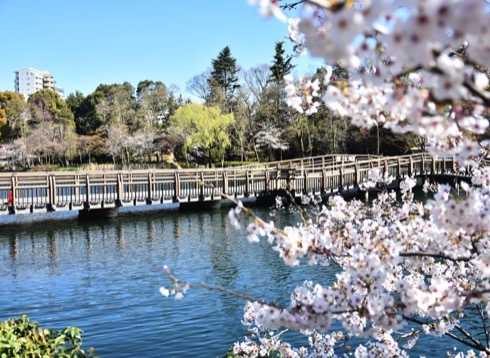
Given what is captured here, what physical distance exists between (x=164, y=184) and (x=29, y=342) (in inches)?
768

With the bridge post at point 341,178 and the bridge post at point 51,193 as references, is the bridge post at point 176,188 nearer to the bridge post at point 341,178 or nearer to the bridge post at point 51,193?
the bridge post at point 51,193

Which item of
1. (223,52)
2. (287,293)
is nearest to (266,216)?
(287,293)

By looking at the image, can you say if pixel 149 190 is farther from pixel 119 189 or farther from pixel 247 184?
pixel 247 184

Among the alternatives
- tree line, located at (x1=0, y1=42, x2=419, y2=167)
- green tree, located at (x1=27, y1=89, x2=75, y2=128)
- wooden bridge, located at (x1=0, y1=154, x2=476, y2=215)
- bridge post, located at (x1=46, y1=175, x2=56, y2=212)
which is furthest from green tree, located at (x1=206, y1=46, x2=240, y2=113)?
bridge post, located at (x1=46, y1=175, x2=56, y2=212)

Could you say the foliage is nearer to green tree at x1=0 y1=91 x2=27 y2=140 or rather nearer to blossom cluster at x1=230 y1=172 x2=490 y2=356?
blossom cluster at x1=230 y1=172 x2=490 y2=356

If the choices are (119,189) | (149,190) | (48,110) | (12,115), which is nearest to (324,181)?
(149,190)

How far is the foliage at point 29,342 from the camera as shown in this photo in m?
4.71

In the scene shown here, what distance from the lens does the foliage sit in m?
4.71

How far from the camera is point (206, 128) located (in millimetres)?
43562

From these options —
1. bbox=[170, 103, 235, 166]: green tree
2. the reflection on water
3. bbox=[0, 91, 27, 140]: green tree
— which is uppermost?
bbox=[0, 91, 27, 140]: green tree

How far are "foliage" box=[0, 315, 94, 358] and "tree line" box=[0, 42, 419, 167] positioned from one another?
32.6 meters

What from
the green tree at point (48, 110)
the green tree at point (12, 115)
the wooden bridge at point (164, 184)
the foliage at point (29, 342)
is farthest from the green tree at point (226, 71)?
the foliage at point (29, 342)

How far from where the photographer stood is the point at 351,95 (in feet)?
7.40

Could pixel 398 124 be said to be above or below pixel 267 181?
above
